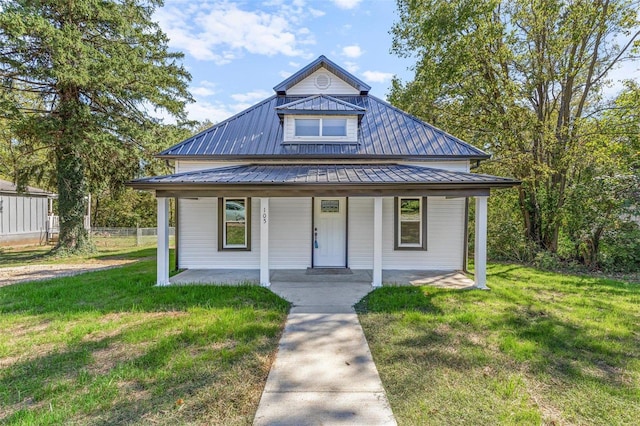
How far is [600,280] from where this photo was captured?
8.73 meters

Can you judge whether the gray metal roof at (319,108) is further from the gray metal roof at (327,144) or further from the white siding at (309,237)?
the white siding at (309,237)

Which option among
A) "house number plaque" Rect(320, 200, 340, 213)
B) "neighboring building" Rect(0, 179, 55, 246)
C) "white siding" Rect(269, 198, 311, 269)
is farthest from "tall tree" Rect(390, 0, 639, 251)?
"neighboring building" Rect(0, 179, 55, 246)

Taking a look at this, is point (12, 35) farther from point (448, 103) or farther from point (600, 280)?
point (600, 280)

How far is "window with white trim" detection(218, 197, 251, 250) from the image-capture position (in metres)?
9.41

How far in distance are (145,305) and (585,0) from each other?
52.9 feet

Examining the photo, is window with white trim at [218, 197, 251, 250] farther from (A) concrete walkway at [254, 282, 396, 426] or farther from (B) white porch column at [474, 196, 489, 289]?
(B) white porch column at [474, 196, 489, 289]

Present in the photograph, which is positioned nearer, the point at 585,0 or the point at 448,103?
the point at 585,0

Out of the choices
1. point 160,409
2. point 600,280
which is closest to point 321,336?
point 160,409

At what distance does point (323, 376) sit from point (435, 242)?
270 inches

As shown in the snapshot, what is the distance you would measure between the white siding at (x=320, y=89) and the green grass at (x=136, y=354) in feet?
26.0

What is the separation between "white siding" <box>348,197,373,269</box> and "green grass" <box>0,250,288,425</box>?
3.61 metres

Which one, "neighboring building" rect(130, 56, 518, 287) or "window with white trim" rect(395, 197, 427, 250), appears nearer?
"neighboring building" rect(130, 56, 518, 287)

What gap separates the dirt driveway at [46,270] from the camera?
354 inches

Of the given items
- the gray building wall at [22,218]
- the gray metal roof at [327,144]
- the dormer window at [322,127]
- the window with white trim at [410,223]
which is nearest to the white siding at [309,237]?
the window with white trim at [410,223]
